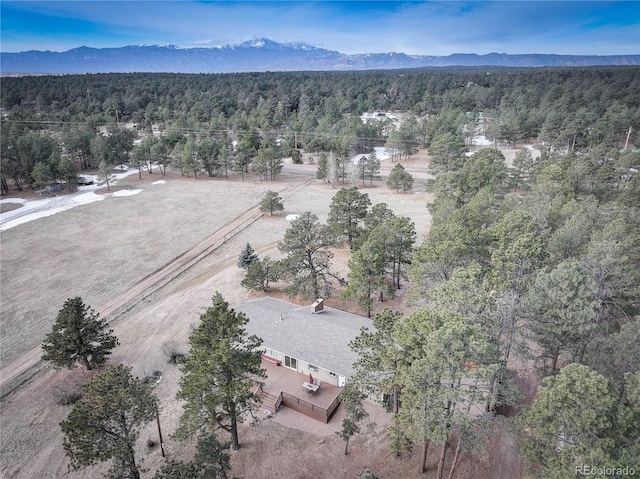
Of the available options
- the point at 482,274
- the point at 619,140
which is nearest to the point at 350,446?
the point at 482,274

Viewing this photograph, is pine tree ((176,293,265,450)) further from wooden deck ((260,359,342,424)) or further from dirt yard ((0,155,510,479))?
wooden deck ((260,359,342,424))

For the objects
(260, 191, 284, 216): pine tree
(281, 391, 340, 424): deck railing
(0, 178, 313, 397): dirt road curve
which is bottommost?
(0, 178, 313, 397): dirt road curve

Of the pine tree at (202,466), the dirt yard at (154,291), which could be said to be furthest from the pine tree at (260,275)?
the pine tree at (202,466)

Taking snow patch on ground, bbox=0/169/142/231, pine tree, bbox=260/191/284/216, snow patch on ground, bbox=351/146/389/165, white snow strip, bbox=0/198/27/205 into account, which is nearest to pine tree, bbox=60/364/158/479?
pine tree, bbox=260/191/284/216

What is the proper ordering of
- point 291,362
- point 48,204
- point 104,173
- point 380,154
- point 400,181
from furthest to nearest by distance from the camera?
point 380,154, point 104,173, point 400,181, point 48,204, point 291,362

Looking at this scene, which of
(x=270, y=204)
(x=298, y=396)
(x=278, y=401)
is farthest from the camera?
(x=270, y=204)

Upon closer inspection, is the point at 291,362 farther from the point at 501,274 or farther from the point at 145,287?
the point at 145,287

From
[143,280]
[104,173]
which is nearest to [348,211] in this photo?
[143,280]
